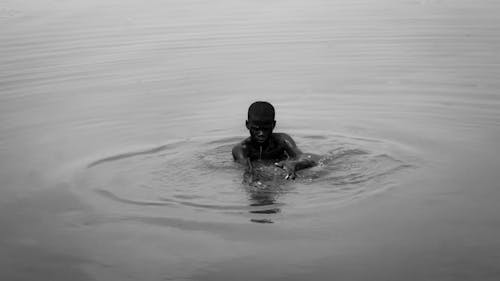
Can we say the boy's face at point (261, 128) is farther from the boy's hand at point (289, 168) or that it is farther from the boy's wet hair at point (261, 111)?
the boy's hand at point (289, 168)

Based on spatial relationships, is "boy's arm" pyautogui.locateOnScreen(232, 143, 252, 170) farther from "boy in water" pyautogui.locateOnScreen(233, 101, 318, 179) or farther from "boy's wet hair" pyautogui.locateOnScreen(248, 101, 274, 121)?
"boy's wet hair" pyautogui.locateOnScreen(248, 101, 274, 121)

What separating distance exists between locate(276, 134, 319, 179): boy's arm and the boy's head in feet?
1.34

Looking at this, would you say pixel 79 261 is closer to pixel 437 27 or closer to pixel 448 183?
pixel 448 183

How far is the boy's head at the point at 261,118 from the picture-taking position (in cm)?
793

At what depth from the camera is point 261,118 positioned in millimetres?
7949

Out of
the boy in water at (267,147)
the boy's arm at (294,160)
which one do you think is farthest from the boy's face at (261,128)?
the boy's arm at (294,160)

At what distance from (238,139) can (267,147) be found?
126 cm

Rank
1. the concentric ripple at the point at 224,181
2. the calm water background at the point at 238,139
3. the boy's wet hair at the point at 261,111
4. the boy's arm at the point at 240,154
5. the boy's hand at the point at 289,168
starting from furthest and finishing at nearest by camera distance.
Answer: the boy's arm at the point at 240,154
the boy's wet hair at the point at 261,111
the boy's hand at the point at 289,168
the concentric ripple at the point at 224,181
the calm water background at the point at 238,139

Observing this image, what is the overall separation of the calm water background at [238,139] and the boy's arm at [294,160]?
13cm

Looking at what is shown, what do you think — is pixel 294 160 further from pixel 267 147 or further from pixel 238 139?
pixel 238 139

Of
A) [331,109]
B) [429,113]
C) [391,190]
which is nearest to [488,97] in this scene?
[429,113]

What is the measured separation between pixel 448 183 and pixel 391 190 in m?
0.66

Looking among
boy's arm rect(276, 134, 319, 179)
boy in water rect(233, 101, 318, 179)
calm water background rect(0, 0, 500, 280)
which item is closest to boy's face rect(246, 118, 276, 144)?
boy in water rect(233, 101, 318, 179)

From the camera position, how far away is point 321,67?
1438cm
